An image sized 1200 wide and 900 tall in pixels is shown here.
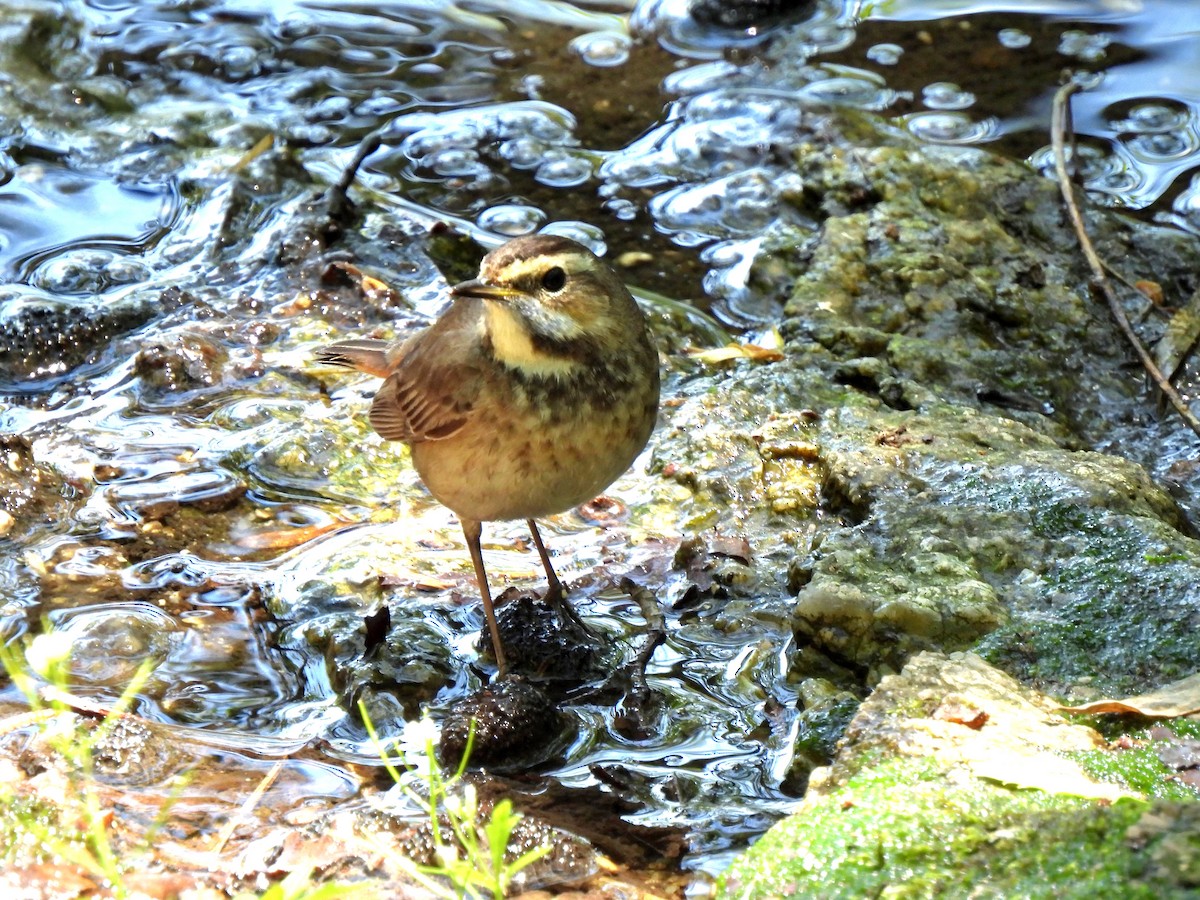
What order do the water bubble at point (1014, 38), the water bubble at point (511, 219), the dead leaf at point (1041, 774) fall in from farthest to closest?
the water bubble at point (1014, 38)
the water bubble at point (511, 219)
the dead leaf at point (1041, 774)

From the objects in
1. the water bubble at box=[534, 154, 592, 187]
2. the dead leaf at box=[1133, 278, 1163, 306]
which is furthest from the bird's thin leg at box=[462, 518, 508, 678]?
the dead leaf at box=[1133, 278, 1163, 306]

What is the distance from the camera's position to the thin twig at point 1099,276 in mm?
5639

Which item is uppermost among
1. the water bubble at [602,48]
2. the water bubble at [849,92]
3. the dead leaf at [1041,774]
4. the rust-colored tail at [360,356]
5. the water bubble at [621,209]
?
the dead leaf at [1041,774]

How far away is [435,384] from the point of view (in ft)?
15.6

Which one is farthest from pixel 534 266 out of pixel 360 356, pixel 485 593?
pixel 360 356

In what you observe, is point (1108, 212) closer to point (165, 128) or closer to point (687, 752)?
point (687, 752)

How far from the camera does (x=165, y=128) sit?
328 inches

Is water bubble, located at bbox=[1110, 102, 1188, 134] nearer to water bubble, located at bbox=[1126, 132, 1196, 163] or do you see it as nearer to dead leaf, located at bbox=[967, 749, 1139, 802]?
water bubble, located at bbox=[1126, 132, 1196, 163]

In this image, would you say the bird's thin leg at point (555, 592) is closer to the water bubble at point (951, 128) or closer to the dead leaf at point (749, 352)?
the dead leaf at point (749, 352)

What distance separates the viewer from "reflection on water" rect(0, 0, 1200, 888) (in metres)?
4.74

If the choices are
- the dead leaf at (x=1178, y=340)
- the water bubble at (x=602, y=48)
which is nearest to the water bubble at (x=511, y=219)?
the water bubble at (x=602, y=48)

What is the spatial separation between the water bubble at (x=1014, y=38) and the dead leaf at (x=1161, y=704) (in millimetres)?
6418

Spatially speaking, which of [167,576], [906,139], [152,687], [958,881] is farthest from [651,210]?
[958,881]

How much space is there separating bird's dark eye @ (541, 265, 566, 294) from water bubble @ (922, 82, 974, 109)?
15.7 feet
